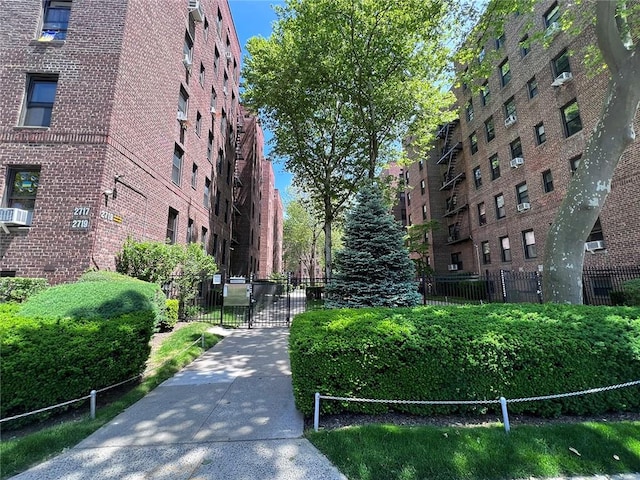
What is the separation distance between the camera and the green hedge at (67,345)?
11.9 feet

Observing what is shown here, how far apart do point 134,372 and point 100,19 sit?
1132 centimetres

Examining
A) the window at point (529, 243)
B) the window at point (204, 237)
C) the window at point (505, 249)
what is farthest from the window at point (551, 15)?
the window at point (204, 237)

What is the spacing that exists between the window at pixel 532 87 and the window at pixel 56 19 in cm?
2112

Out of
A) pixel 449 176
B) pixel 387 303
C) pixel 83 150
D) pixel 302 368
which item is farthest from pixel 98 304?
pixel 449 176

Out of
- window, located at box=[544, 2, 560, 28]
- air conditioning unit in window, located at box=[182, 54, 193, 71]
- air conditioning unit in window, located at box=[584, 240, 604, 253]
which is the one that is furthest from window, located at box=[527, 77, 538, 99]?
air conditioning unit in window, located at box=[182, 54, 193, 71]

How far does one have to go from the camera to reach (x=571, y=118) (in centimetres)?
1410

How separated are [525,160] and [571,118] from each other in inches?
117

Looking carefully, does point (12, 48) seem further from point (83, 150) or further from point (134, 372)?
point (134, 372)

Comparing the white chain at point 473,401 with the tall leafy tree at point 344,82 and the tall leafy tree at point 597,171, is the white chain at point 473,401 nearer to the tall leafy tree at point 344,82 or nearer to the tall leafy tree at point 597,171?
the tall leafy tree at point 597,171

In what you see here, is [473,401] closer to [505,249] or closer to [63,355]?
[63,355]

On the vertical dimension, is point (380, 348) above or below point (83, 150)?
below

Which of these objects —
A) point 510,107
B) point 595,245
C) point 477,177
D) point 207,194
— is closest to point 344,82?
point 207,194

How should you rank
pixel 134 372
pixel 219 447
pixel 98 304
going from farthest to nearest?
pixel 98 304, pixel 134 372, pixel 219 447

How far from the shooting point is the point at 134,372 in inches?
196
